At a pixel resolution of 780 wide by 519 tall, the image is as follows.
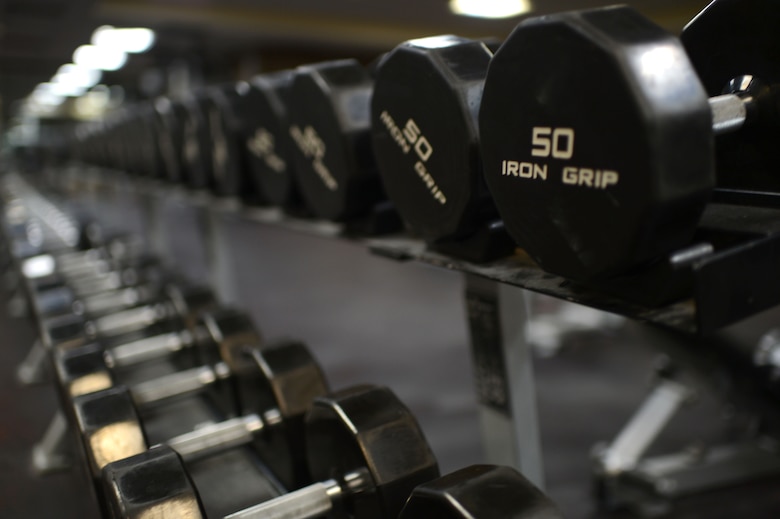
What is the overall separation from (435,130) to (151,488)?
0.42 metres

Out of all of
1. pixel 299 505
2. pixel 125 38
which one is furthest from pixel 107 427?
pixel 125 38

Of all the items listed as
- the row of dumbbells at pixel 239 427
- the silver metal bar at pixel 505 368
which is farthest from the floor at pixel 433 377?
the silver metal bar at pixel 505 368

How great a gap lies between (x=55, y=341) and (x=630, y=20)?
3.35 ft

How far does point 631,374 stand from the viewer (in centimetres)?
199

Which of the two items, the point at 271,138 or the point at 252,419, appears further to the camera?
the point at 271,138

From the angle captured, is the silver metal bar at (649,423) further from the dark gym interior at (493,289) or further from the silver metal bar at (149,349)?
the silver metal bar at (149,349)

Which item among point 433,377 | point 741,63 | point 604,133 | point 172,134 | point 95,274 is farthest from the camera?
point 433,377

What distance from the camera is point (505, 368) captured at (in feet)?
2.27

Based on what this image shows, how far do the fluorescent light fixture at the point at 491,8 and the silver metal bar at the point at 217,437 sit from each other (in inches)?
129

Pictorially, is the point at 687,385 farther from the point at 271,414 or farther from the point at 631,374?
the point at 271,414

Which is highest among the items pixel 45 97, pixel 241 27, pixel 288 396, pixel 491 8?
pixel 45 97

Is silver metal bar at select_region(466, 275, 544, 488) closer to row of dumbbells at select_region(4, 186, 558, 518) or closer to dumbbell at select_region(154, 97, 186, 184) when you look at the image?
row of dumbbells at select_region(4, 186, 558, 518)

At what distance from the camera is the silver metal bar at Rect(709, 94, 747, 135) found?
0.45 meters

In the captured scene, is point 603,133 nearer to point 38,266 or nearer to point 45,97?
point 38,266
